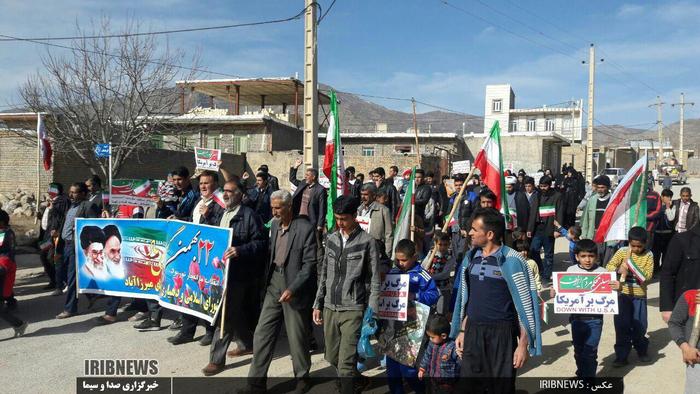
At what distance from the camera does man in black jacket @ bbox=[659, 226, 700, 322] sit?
4.08 m

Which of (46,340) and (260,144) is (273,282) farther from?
(260,144)

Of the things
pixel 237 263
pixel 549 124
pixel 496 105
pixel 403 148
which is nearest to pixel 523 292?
pixel 237 263

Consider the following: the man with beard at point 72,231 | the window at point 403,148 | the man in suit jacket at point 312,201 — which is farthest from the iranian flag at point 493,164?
the window at point 403,148

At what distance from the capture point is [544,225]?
405 inches

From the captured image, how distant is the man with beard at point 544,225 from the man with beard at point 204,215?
19.9 ft

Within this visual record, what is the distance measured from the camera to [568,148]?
159 feet

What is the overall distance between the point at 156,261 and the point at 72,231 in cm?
211

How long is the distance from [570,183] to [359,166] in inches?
690

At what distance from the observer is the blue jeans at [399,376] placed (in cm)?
476

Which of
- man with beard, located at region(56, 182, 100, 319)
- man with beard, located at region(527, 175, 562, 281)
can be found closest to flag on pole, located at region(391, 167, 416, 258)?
man with beard, located at region(527, 175, 562, 281)

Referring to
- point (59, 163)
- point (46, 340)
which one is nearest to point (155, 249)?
point (46, 340)

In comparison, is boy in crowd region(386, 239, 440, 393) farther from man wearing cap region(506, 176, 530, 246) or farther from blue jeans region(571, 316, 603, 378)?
man wearing cap region(506, 176, 530, 246)

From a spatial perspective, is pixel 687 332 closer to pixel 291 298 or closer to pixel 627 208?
pixel 291 298

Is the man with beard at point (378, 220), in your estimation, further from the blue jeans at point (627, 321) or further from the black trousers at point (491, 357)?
the black trousers at point (491, 357)
